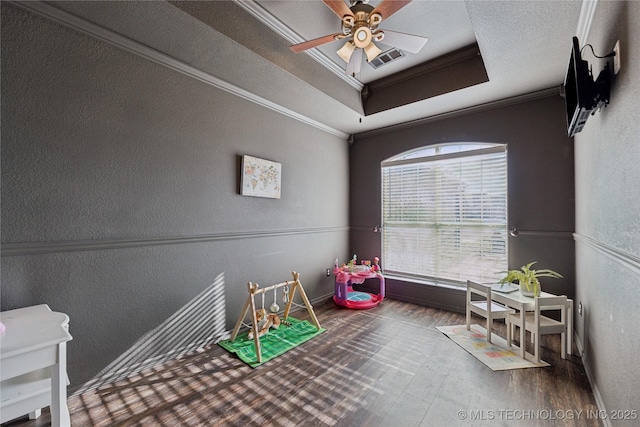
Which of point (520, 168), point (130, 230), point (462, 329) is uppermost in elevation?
point (520, 168)

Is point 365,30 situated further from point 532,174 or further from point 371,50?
point 532,174

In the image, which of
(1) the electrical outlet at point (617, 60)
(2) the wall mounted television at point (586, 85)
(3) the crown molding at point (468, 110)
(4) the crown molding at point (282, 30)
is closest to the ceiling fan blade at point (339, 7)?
(4) the crown molding at point (282, 30)

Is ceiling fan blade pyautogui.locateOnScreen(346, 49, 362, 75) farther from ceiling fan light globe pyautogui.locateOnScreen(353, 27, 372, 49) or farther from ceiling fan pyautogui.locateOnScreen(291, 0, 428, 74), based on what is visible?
ceiling fan light globe pyautogui.locateOnScreen(353, 27, 372, 49)

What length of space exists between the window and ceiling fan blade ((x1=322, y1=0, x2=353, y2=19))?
2.41 m

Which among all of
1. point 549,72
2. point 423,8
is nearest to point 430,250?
point 549,72

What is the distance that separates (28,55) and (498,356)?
→ 411 centimetres

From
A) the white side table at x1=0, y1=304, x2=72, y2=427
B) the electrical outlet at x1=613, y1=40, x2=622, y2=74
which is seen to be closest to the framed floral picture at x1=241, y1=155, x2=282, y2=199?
the white side table at x1=0, y1=304, x2=72, y2=427

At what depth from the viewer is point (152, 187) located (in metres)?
2.23

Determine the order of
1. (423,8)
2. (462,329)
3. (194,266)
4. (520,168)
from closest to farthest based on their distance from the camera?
(423,8), (194,266), (462,329), (520,168)

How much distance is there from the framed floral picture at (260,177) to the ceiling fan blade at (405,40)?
1.71 metres

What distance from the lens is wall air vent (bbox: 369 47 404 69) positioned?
9.25 ft

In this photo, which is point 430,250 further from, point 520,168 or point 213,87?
point 213,87

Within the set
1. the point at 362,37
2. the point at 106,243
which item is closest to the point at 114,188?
the point at 106,243
